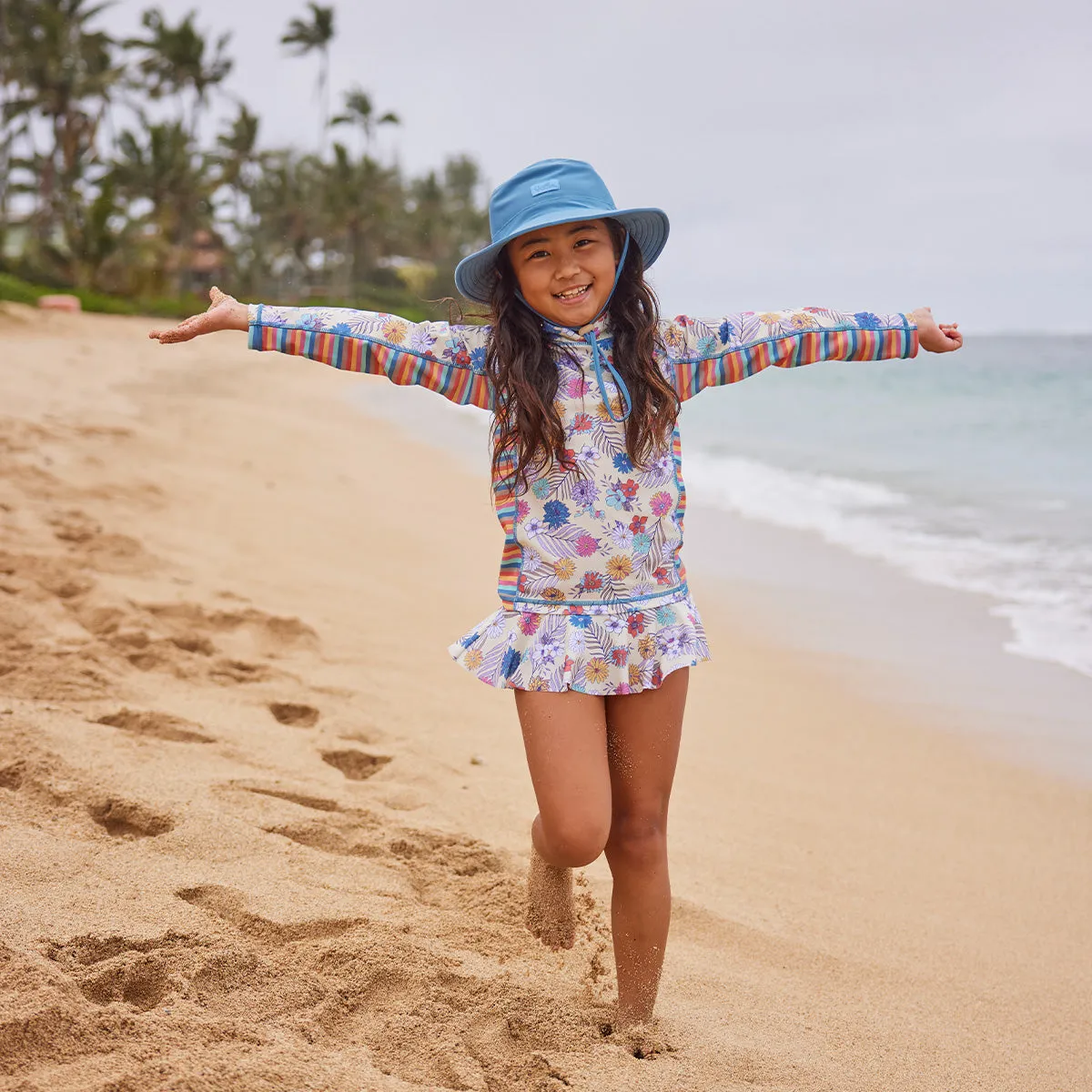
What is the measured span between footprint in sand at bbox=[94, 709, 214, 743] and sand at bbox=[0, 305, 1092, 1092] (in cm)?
1

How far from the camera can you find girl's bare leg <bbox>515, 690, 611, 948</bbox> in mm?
2135

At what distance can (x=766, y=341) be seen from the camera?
2.45m

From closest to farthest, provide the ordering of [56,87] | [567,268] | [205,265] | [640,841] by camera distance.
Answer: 1. [640,841]
2. [567,268]
3. [56,87]
4. [205,265]

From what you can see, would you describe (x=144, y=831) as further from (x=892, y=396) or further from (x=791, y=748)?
(x=892, y=396)

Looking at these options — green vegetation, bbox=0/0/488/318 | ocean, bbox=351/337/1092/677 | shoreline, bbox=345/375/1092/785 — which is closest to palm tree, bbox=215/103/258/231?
green vegetation, bbox=0/0/488/318

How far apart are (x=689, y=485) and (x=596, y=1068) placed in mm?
8838

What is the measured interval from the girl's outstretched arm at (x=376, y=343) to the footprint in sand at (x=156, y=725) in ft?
4.48

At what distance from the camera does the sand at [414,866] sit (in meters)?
2.01

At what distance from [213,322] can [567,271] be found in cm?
77

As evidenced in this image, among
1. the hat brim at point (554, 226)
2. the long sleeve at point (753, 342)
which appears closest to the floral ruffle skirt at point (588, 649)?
the long sleeve at point (753, 342)

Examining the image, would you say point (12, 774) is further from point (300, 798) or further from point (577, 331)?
point (577, 331)

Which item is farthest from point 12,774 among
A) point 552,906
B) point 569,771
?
point 569,771

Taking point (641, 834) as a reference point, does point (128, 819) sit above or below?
below

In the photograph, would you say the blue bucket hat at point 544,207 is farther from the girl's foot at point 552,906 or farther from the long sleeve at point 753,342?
the girl's foot at point 552,906
